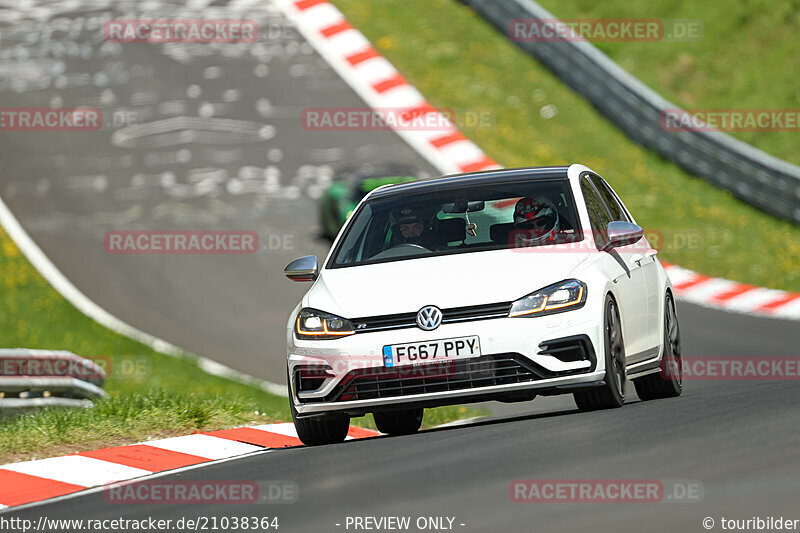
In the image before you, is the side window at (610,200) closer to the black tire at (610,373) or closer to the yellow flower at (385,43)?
the black tire at (610,373)

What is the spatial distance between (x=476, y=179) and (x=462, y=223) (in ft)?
1.48

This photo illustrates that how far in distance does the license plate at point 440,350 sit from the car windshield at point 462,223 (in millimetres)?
817

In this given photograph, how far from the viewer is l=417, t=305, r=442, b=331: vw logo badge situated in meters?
7.89

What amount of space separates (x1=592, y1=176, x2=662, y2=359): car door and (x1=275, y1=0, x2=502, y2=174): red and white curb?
11146 mm

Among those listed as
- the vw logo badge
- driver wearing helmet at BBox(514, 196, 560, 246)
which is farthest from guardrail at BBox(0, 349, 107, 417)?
driver wearing helmet at BBox(514, 196, 560, 246)

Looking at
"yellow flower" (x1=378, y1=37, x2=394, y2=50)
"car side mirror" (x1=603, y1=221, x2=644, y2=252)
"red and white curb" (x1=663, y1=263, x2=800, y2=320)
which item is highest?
"yellow flower" (x1=378, y1=37, x2=394, y2=50)

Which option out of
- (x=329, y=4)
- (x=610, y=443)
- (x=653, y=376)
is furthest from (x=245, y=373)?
(x=329, y=4)

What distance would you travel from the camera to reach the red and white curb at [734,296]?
1664 cm

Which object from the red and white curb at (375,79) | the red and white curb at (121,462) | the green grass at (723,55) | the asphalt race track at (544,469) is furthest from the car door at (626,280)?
the green grass at (723,55)

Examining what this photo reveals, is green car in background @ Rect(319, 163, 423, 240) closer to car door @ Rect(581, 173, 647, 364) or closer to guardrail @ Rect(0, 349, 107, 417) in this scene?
guardrail @ Rect(0, 349, 107, 417)

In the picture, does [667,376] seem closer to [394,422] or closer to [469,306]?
[394,422]

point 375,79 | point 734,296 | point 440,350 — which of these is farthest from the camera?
point 375,79

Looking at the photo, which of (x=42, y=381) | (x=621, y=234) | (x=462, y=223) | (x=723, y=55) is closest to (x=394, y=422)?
(x=462, y=223)

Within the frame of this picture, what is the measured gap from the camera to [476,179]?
30.1 feet
